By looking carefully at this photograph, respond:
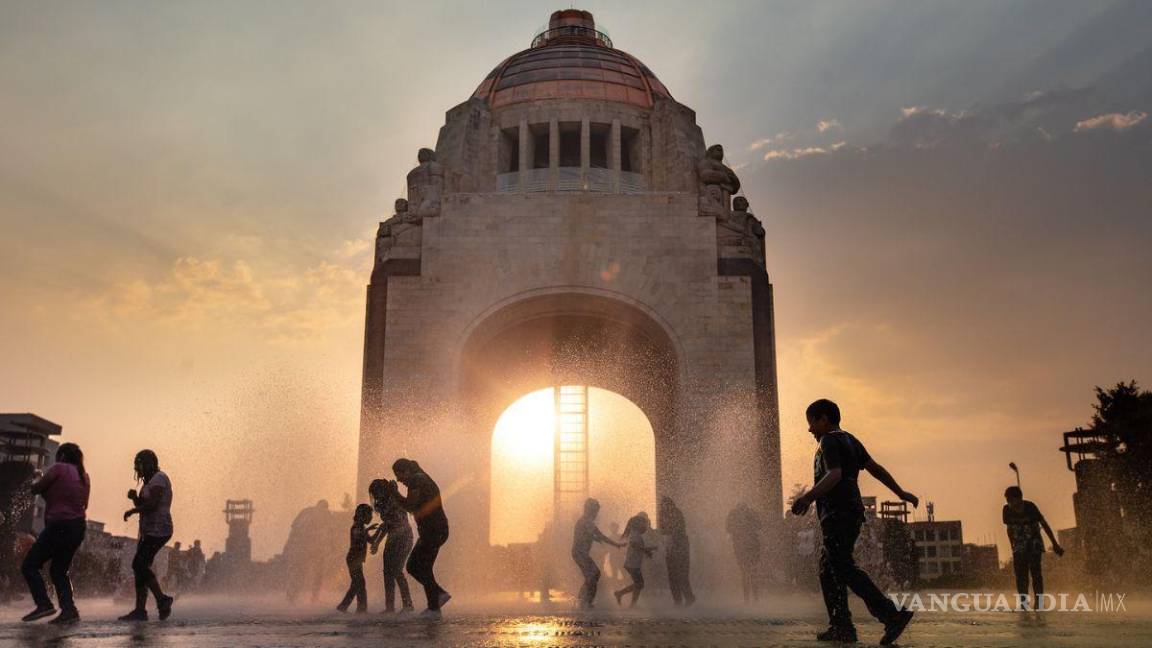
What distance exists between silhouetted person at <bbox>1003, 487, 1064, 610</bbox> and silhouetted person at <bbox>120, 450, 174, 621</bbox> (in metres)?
9.57

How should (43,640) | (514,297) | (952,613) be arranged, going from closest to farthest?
(43,640) < (952,613) < (514,297)

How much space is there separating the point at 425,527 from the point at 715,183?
1727 centimetres

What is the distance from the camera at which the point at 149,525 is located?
34.3 ft

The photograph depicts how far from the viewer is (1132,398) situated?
31.0m

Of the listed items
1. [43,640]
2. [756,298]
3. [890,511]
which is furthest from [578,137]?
[43,640]

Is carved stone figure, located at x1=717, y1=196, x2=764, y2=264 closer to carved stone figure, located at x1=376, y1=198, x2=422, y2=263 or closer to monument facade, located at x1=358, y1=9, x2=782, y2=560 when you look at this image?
monument facade, located at x1=358, y1=9, x2=782, y2=560

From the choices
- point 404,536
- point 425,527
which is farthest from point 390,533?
point 425,527

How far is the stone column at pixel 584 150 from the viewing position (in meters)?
28.5

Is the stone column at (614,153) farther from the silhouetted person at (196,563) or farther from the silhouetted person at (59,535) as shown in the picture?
the silhouetted person at (59,535)

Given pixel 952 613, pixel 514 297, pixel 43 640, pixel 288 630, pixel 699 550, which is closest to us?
pixel 43 640

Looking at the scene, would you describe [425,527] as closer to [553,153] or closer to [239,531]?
[239,531]

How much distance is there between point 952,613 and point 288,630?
6.91m

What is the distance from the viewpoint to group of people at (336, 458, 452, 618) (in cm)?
1113

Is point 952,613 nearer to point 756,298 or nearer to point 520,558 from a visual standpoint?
point 756,298
